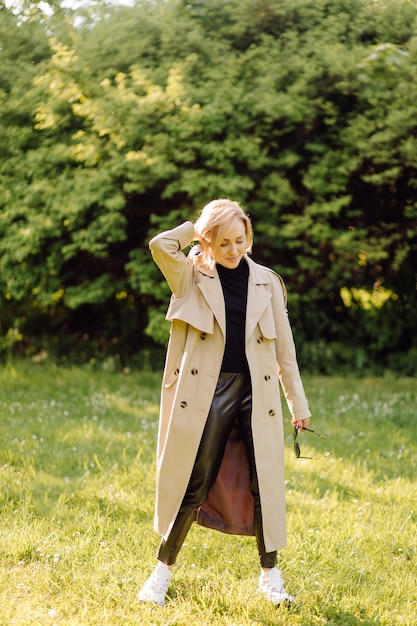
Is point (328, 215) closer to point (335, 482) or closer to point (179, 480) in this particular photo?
point (335, 482)

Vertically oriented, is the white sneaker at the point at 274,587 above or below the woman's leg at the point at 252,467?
below

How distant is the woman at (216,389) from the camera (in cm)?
317

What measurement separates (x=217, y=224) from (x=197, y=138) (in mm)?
4841

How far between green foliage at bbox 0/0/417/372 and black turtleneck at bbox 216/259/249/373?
14.7 feet

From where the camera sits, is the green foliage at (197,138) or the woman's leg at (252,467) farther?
the green foliage at (197,138)

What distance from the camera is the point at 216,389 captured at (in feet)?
10.5

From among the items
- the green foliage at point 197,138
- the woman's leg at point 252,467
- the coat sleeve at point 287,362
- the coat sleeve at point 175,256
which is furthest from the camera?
the green foliage at point 197,138

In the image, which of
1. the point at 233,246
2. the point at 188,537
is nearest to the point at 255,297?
the point at 233,246

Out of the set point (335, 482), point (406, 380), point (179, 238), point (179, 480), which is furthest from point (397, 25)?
point (179, 480)

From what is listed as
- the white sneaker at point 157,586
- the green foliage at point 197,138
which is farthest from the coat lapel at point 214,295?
the green foliage at point 197,138

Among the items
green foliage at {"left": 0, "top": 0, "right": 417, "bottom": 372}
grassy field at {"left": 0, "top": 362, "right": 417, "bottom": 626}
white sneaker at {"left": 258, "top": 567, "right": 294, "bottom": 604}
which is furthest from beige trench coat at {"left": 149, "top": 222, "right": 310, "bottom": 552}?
green foliage at {"left": 0, "top": 0, "right": 417, "bottom": 372}

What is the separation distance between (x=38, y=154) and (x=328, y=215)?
3.33 metres

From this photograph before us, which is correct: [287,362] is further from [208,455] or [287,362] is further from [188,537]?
[188,537]

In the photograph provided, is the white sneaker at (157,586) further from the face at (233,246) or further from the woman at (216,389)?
the face at (233,246)
